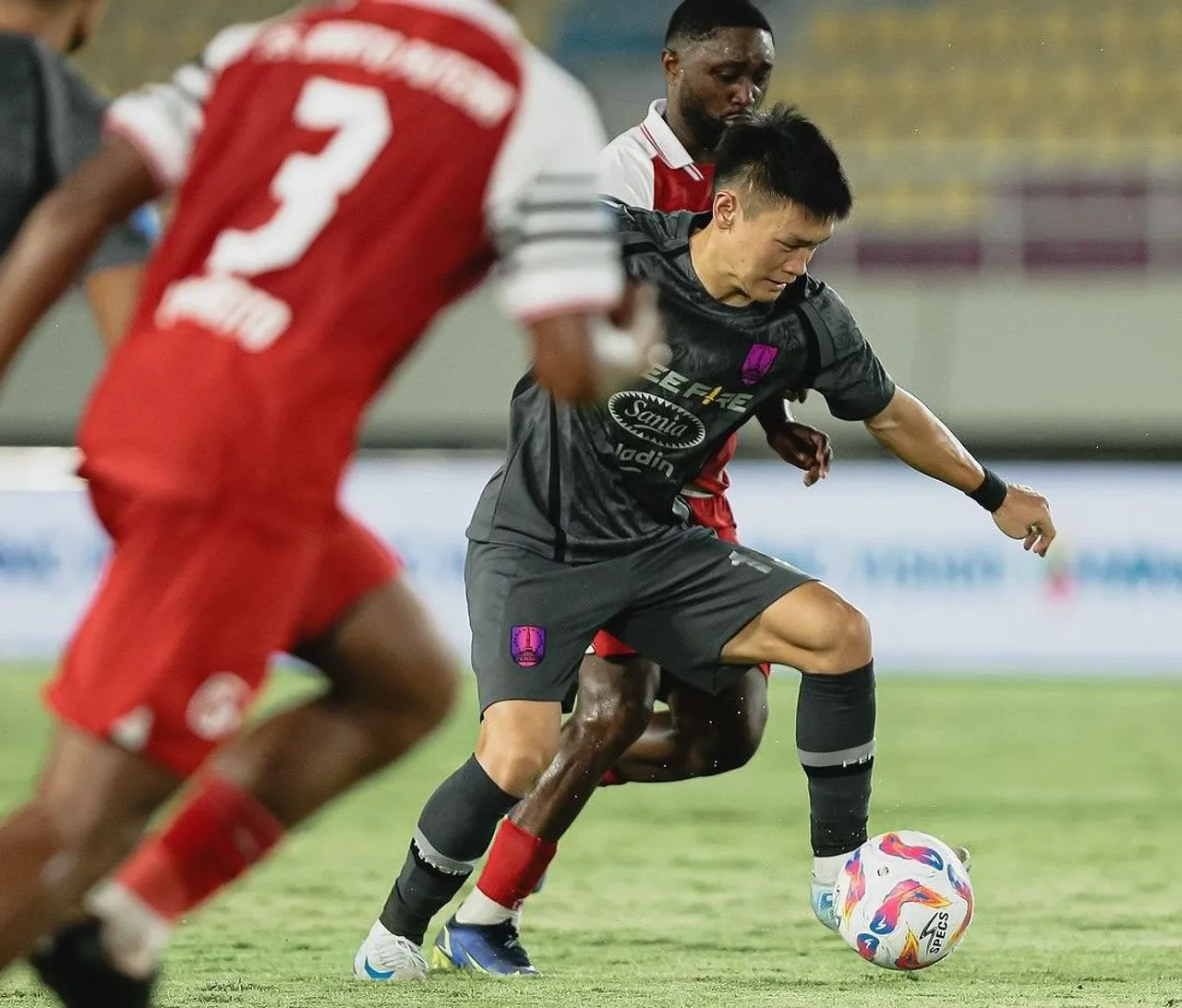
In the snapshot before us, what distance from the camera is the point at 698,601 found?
469 cm

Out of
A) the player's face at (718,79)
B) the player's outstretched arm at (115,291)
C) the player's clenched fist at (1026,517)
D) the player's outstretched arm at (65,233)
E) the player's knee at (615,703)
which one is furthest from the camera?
the player's face at (718,79)

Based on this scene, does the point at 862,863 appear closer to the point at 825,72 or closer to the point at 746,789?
the point at 746,789

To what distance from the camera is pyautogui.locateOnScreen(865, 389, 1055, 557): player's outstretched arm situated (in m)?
4.75

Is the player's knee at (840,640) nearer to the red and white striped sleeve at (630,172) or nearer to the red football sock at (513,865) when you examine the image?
the red football sock at (513,865)

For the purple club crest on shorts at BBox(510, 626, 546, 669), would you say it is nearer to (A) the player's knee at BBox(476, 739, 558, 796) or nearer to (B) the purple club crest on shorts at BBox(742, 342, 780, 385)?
(A) the player's knee at BBox(476, 739, 558, 796)

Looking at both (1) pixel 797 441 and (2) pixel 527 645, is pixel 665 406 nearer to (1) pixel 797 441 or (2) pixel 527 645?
(1) pixel 797 441

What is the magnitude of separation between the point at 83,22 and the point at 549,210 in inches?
41.4

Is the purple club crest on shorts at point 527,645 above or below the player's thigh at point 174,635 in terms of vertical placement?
below

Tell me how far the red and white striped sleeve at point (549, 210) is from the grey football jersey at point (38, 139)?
0.68m

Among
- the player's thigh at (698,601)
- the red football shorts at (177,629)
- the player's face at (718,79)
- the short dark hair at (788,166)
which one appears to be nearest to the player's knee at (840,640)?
the player's thigh at (698,601)

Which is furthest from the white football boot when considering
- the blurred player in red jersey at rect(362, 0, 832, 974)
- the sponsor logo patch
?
the sponsor logo patch

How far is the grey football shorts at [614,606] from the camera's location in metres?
4.58

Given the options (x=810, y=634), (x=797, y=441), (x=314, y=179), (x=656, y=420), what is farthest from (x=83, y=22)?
(x=797, y=441)

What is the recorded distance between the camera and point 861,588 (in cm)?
1148
